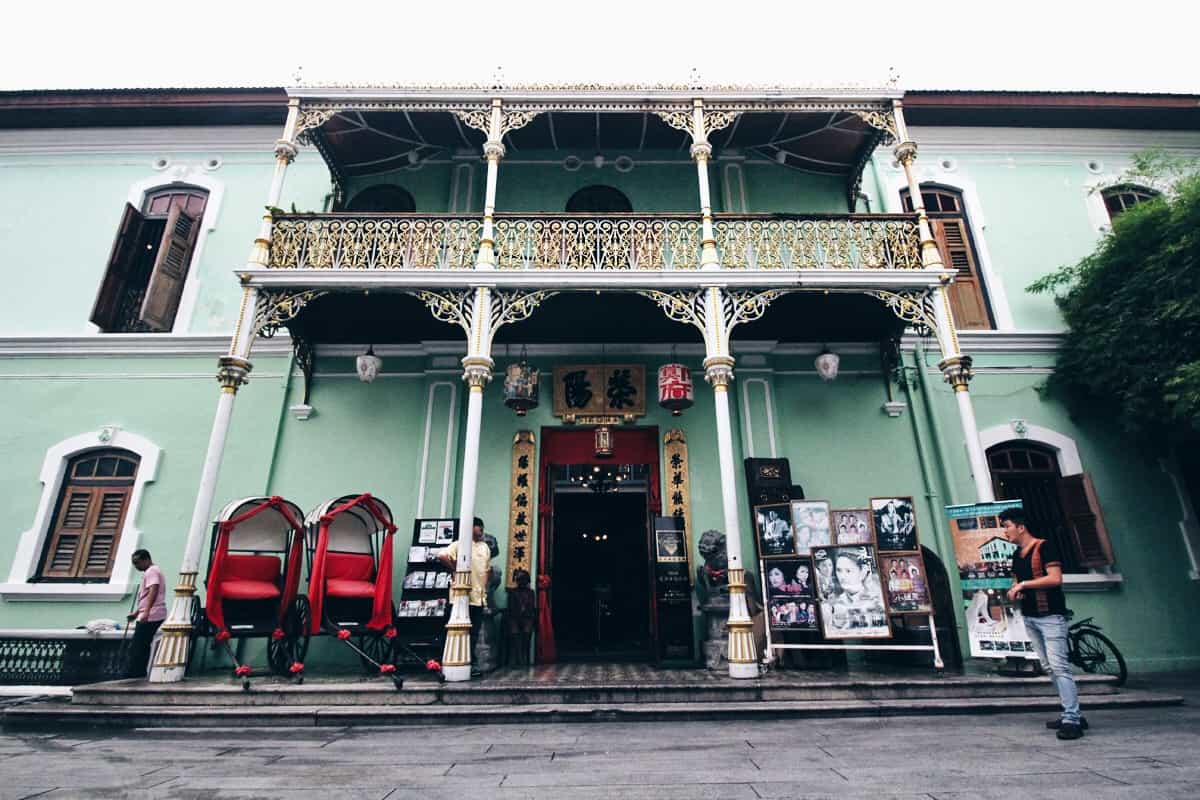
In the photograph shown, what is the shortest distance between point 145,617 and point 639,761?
20.3 feet

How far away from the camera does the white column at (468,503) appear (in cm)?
610

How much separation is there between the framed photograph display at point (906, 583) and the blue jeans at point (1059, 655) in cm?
178

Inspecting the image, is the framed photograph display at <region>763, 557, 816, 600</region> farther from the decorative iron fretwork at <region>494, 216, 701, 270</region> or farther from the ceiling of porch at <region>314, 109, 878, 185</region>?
the ceiling of porch at <region>314, 109, 878, 185</region>

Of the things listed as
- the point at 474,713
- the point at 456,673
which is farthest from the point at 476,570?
the point at 474,713

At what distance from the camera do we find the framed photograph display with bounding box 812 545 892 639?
6.27 metres

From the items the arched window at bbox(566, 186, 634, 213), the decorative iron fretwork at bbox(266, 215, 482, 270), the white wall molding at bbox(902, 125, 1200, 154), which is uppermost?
the white wall molding at bbox(902, 125, 1200, 154)

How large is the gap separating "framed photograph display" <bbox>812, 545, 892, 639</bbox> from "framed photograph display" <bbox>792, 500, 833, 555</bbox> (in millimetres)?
243

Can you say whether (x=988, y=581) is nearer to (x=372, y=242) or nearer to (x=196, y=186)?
(x=372, y=242)

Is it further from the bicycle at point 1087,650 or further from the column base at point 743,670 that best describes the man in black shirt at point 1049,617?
the bicycle at point 1087,650

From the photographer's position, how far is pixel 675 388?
784cm

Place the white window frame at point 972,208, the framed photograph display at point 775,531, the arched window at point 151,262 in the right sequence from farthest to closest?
the white window frame at point 972,208 < the arched window at point 151,262 < the framed photograph display at point 775,531

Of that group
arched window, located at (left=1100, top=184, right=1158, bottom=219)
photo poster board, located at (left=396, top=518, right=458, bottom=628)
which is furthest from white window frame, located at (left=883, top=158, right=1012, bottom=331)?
photo poster board, located at (left=396, top=518, right=458, bottom=628)

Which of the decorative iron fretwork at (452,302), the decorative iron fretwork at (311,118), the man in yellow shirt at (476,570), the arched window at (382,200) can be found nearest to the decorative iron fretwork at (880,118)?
the decorative iron fretwork at (452,302)

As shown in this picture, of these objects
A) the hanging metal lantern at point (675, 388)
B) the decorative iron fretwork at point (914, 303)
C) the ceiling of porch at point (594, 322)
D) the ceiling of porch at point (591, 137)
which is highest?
the ceiling of porch at point (591, 137)
